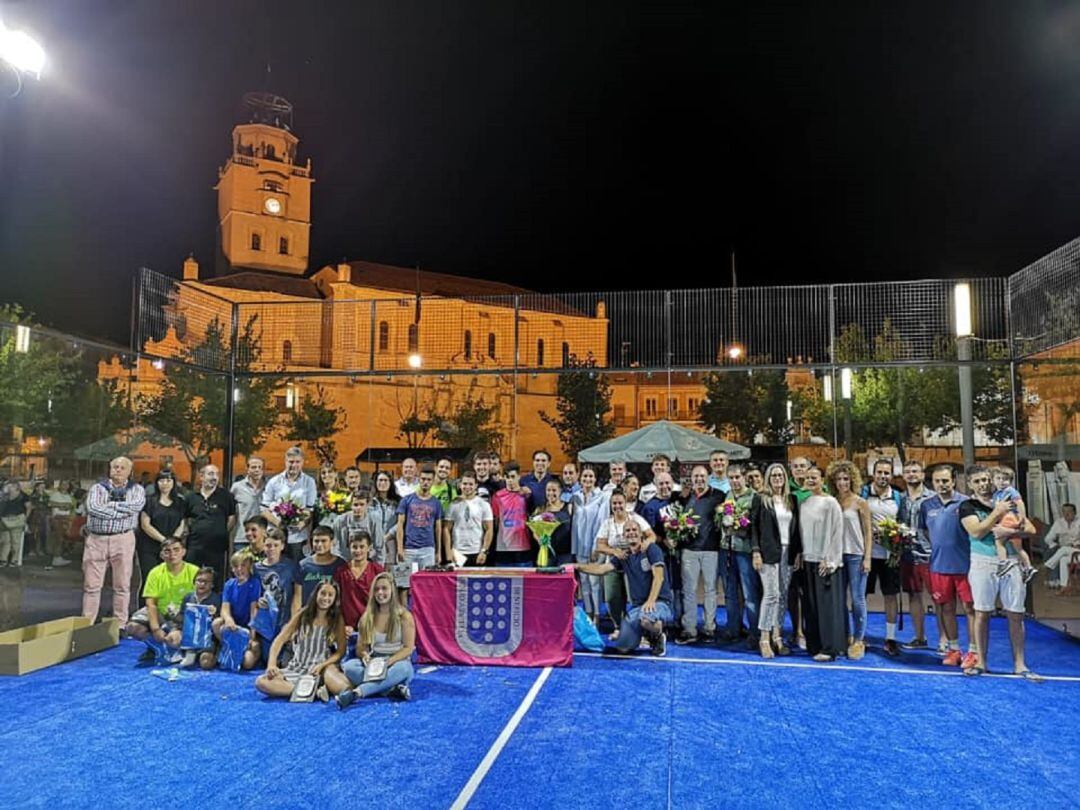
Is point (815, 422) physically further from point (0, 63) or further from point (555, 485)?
point (0, 63)

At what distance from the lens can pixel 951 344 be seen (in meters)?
10.6

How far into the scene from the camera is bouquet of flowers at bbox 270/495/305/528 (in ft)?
26.5

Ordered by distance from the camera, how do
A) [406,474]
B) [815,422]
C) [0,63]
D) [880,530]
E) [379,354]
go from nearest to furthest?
1. [0,63]
2. [880,530]
3. [406,474]
4. [815,422]
5. [379,354]

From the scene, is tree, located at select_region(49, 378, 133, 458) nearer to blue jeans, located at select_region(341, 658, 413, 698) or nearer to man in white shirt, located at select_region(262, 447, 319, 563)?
man in white shirt, located at select_region(262, 447, 319, 563)

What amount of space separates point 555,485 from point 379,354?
6022 millimetres

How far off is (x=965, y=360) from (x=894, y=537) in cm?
376

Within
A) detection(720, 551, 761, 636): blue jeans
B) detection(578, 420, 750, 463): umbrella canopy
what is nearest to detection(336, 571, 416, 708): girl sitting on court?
detection(720, 551, 761, 636): blue jeans

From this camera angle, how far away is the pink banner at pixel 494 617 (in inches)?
272

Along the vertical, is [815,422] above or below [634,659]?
above

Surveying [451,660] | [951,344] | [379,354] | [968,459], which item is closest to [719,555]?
[451,660]

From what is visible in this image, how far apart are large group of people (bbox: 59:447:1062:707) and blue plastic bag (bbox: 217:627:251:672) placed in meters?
0.04

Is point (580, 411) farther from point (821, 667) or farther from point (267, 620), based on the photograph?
point (267, 620)

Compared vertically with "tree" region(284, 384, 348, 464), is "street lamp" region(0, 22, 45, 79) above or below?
above

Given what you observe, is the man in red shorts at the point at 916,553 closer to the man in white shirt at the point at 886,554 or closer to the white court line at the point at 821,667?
the man in white shirt at the point at 886,554
